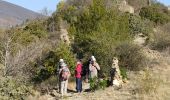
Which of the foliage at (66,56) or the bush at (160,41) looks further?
the bush at (160,41)

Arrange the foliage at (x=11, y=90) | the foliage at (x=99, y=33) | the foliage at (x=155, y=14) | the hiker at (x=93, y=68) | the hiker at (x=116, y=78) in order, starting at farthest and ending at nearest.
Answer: the foliage at (x=155, y=14) → the foliage at (x=99, y=33) → the hiker at (x=93, y=68) → the hiker at (x=116, y=78) → the foliage at (x=11, y=90)

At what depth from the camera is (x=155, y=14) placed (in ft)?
162

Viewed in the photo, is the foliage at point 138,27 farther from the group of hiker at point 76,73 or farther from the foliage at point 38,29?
the group of hiker at point 76,73

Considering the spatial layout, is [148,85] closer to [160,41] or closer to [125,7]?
[160,41]

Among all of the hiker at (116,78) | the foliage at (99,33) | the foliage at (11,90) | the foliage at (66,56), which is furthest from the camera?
the foliage at (66,56)

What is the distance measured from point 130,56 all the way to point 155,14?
21.3m

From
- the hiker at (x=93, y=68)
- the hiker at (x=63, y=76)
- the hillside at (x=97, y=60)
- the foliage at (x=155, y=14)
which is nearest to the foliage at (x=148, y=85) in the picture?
the hillside at (x=97, y=60)

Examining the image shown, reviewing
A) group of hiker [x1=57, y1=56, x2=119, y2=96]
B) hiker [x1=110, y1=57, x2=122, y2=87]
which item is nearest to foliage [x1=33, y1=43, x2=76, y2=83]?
group of hiker [x1=57, y1=56, x2=119, y2=96]

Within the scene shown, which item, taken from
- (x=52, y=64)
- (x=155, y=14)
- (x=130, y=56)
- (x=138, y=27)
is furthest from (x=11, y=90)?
(x=155, y=14)

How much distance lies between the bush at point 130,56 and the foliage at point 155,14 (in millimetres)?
18673

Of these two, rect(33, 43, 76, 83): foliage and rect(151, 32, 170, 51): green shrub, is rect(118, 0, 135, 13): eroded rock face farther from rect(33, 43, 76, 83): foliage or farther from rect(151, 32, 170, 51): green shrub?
rect(33, 43, 76, 83): foliage

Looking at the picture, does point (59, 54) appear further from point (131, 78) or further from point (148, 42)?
point (148, 42)

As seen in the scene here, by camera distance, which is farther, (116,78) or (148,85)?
(116,78)

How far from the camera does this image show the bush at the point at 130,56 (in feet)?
92.5
